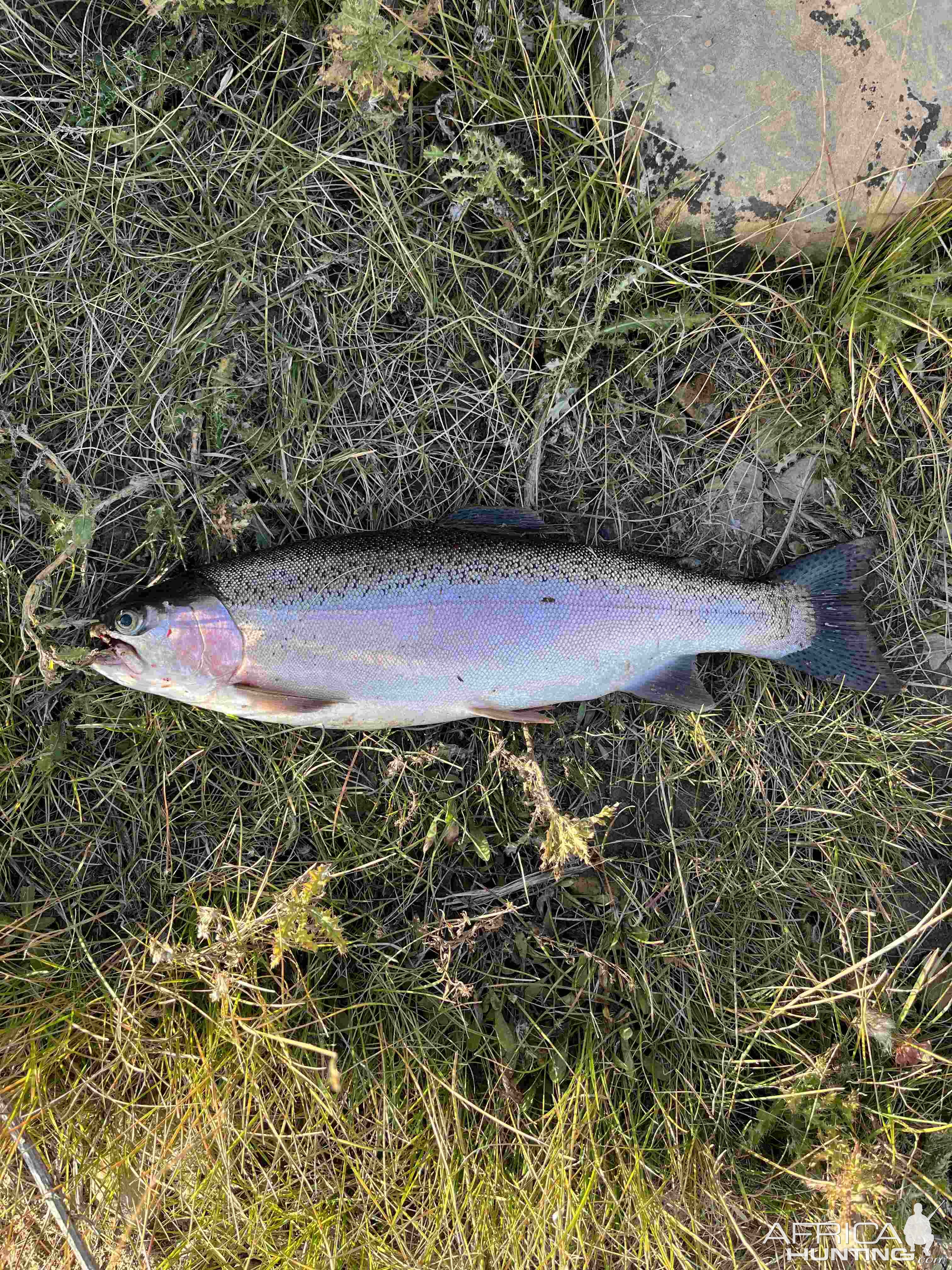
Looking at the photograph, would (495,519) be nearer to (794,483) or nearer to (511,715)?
→ (511,715)

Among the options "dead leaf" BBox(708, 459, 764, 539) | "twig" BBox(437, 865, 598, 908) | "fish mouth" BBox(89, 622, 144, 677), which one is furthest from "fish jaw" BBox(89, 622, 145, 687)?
"dead leaf" BBox(708, 459, 764, 539)

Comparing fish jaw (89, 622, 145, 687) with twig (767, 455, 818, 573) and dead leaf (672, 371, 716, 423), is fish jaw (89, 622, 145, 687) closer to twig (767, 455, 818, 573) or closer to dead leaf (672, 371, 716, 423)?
dead leaf (672, 371, 716, 423)

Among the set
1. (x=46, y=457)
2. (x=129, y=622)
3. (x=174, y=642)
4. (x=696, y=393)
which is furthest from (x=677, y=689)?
(x=46, y=457)

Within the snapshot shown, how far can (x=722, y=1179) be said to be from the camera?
296 cm

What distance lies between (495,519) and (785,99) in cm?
196

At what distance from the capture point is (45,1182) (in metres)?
2.67

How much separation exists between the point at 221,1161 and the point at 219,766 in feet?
4.61

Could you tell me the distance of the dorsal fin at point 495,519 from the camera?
2.96 m

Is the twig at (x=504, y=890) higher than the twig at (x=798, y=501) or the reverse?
the reverse

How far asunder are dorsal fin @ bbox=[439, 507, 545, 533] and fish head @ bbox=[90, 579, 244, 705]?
92 centimetres

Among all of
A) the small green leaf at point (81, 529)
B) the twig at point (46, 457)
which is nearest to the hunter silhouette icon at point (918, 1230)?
the small green leaf at point (81, 529)

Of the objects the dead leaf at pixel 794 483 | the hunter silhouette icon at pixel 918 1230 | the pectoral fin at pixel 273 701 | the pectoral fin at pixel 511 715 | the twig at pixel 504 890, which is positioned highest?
the dead leaf at pixel 794 483

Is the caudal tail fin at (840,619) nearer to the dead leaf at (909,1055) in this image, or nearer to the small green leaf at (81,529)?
the dead leaf at (909,1055)

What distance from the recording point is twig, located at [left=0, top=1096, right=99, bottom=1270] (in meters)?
2.64
